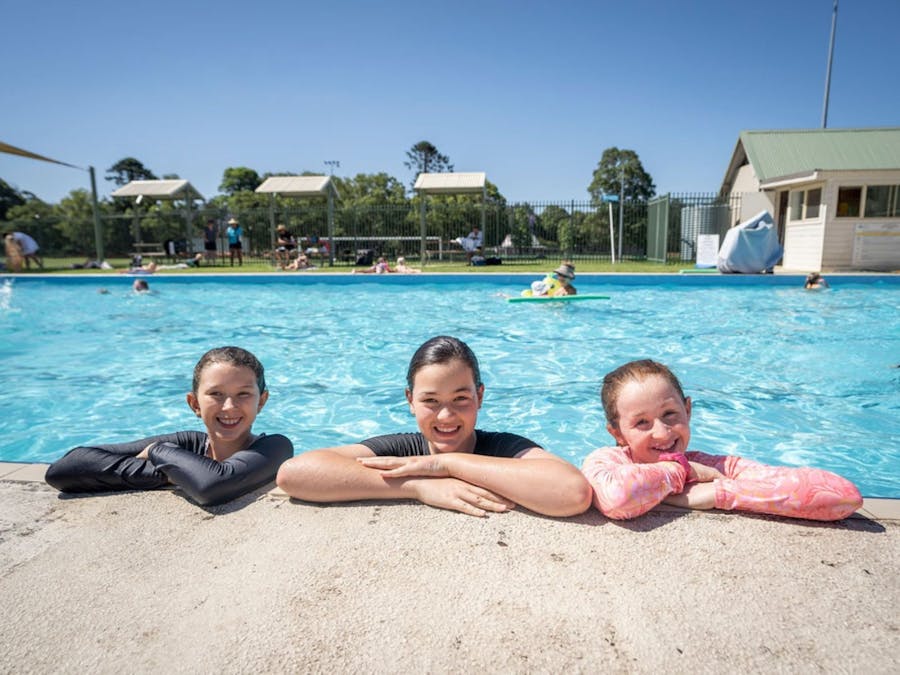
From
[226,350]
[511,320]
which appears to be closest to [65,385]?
[226,350]

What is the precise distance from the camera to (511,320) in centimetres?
959

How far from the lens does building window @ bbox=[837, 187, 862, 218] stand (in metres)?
14.9

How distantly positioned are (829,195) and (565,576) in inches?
665

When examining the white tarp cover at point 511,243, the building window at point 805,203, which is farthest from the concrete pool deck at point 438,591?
the white tarp cover at point 511,243

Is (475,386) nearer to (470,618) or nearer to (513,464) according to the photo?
(513,464)

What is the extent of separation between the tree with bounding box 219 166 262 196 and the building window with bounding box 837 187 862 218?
43.2 metres

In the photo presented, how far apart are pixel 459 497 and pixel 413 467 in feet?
0.66

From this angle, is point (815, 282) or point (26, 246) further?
point (26, 246)

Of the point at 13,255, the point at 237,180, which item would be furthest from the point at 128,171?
the point at 13,255

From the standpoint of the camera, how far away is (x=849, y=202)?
49.1 ft

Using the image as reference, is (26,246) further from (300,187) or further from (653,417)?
(653,417)

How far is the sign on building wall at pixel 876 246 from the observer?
14727 millimetres

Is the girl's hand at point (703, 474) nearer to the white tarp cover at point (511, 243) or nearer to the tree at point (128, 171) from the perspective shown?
the white tarp cover at point (511, 243)

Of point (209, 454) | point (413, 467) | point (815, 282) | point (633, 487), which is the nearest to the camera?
point (633, 487)
